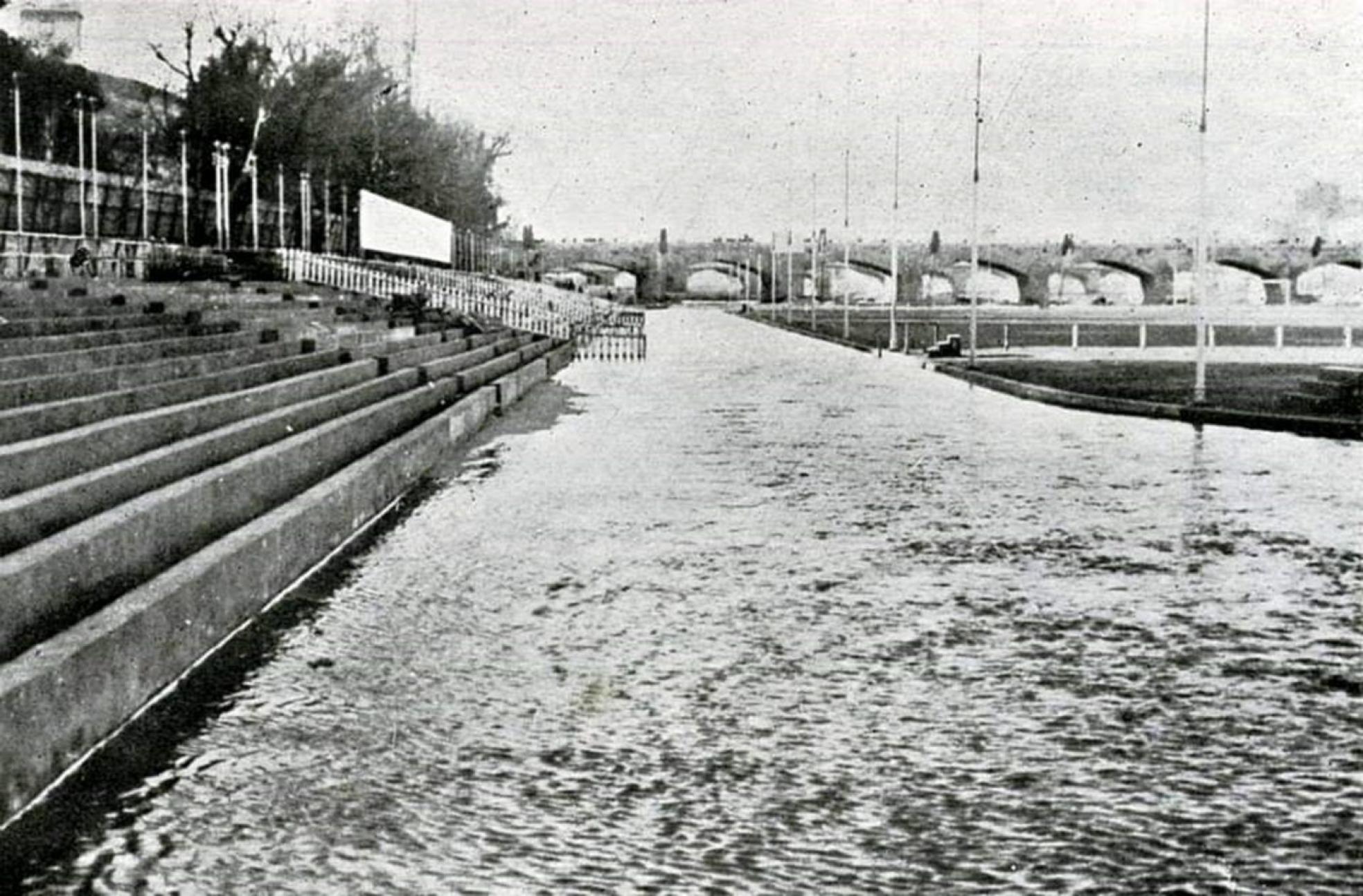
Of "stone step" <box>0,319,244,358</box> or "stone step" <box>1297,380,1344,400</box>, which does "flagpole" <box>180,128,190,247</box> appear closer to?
"stone step" <box>0,319,244,358</box>

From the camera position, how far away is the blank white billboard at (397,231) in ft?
142

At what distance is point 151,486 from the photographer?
10055 mm

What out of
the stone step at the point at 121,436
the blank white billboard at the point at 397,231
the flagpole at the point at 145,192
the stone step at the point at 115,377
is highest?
the flagpole at the point at 145,192

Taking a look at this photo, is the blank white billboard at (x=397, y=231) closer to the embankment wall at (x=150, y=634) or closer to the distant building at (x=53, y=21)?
the embankment wall at (x=150, y=634)

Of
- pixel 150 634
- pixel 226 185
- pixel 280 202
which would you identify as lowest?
pixel 150 634

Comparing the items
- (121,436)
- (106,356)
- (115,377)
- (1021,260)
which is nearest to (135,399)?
(115,377)

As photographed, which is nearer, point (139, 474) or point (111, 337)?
point (139, 474)

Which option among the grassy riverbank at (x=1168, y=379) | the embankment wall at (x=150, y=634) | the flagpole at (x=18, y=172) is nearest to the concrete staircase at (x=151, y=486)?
the embankment wall at (x=150, y=634)

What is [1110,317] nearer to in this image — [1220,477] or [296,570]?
[1220,477]

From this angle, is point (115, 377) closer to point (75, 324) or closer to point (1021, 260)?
point (75, 324)

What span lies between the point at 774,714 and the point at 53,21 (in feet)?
365

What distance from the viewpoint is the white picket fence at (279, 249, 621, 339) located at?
46875 mm

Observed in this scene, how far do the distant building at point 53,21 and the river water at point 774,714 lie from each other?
102 meters

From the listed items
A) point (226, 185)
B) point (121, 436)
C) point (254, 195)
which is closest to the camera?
point (121, 436)
